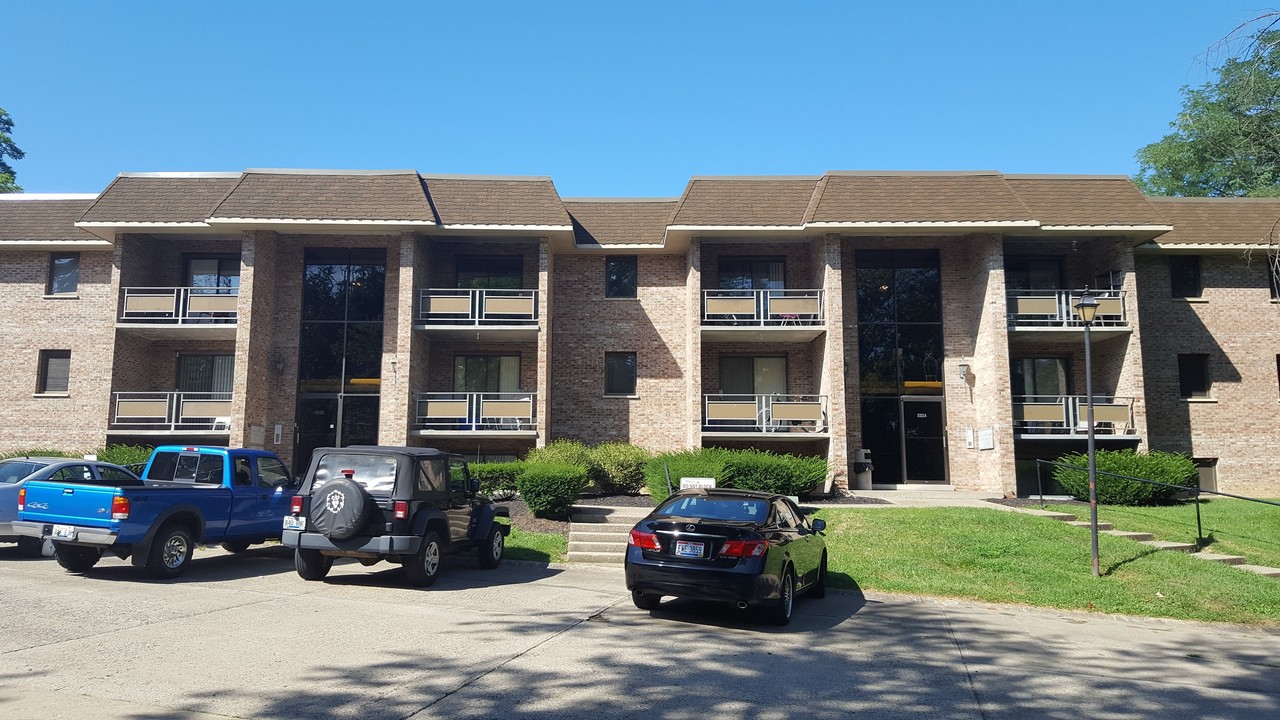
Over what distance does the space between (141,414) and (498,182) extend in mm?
11539

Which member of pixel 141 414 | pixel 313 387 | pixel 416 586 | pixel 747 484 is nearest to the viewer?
pixel 416 586

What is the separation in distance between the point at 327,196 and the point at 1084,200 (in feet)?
69.5

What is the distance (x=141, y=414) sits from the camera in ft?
70.7

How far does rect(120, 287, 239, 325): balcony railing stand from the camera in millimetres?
22016

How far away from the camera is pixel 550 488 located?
16312 millimetres

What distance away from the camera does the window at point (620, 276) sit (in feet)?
79.9

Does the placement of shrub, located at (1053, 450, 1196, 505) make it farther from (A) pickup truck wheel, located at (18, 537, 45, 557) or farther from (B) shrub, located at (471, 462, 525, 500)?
(A) pickup truck wheel, located at (18, 537, 45, 557)

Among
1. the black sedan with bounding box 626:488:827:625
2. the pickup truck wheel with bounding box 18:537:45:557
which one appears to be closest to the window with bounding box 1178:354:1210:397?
the black sedan with bounding box 626:488:827:625

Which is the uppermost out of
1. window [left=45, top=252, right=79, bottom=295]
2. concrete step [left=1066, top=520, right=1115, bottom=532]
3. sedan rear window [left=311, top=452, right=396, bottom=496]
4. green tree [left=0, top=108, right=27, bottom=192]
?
green tree [left=0, top=108, right=27, bottom=192]

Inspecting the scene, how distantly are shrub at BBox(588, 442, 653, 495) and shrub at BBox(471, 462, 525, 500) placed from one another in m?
2.11

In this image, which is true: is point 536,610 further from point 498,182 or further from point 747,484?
point 498,182

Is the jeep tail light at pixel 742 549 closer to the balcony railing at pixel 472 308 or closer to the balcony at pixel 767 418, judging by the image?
the balcony at pixel 767 418

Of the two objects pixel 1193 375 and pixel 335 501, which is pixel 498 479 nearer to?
pixel 335 501

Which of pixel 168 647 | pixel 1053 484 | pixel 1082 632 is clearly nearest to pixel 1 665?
pixel 168 647
